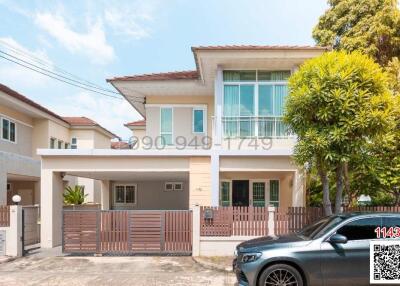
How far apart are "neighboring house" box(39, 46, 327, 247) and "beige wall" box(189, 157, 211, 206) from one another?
0.03m

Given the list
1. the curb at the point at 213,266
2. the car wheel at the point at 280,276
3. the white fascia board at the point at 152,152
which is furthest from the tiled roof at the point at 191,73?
the car wheel at the point at 280,276

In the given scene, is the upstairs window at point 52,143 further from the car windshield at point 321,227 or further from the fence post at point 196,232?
the car windshield at point 321,227

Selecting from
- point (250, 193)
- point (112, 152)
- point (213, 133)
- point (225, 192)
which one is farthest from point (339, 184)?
point (225, 192)

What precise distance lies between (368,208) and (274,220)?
2.88 m

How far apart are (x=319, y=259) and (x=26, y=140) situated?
19569mm

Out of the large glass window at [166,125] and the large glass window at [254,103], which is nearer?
the large glass window at [254,103]

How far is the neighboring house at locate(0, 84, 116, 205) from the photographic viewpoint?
17938 millimetres

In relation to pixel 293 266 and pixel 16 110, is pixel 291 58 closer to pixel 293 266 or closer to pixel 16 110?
pixel 293 266

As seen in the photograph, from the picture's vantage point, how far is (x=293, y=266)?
23.0 ft

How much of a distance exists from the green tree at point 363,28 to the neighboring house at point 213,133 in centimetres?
774

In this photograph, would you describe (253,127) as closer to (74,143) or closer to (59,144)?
(59,144)

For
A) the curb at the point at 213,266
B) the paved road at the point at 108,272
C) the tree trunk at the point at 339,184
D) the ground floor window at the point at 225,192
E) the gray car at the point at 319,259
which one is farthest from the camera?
the ground floor window at the point at 225,192

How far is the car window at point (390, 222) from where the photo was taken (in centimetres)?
721

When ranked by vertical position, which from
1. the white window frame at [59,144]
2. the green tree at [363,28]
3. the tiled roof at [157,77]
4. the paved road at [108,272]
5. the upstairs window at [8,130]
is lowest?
the paved road at [108,272]
